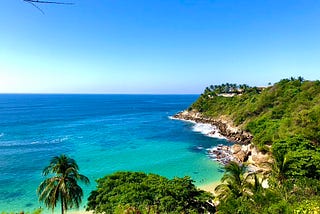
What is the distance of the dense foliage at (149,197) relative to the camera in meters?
20.6

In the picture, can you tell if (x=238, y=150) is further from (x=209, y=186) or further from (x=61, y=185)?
(x=61, y=185)

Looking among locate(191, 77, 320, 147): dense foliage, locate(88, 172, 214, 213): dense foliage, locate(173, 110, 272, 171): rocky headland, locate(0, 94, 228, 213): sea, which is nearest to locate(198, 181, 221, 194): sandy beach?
locate(0, 94, 228, 213): sea

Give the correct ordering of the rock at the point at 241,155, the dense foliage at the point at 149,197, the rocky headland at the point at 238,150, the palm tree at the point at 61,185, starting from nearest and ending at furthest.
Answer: the dense foliage at the point at 149,197 → the palm tree at the point at 61,185 → the rocky headland at the point at 238,150 → the rock at the point at 241,155

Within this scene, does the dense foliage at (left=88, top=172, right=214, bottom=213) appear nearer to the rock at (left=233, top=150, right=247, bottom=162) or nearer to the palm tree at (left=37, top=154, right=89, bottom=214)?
the palm tree at (left=37, top=154, right=89, bottom=214)

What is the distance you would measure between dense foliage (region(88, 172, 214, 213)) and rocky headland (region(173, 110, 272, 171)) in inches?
533

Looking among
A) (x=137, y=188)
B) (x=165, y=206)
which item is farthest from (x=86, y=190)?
(x=165, y=206)

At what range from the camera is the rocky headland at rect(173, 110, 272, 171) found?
4431 cm

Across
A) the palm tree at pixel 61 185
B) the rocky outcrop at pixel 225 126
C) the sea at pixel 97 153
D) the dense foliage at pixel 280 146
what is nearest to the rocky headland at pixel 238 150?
the rocky outcrop at pixel 225 126

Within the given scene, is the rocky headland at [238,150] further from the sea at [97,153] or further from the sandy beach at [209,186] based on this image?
the sandy beach at [209,186]

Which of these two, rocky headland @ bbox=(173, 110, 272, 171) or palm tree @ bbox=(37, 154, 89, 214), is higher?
palm tree @ bbox=(37, 154, 89, 214)

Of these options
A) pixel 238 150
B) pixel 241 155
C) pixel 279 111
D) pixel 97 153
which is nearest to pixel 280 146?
pixel 241 155

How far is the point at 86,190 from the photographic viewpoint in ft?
117

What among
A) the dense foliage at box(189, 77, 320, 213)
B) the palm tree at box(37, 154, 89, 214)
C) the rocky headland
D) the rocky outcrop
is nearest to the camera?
the dense foliage at box(189, 77, 320, 213)

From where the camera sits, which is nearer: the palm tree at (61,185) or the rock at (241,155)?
the palm tree at (61,185)
